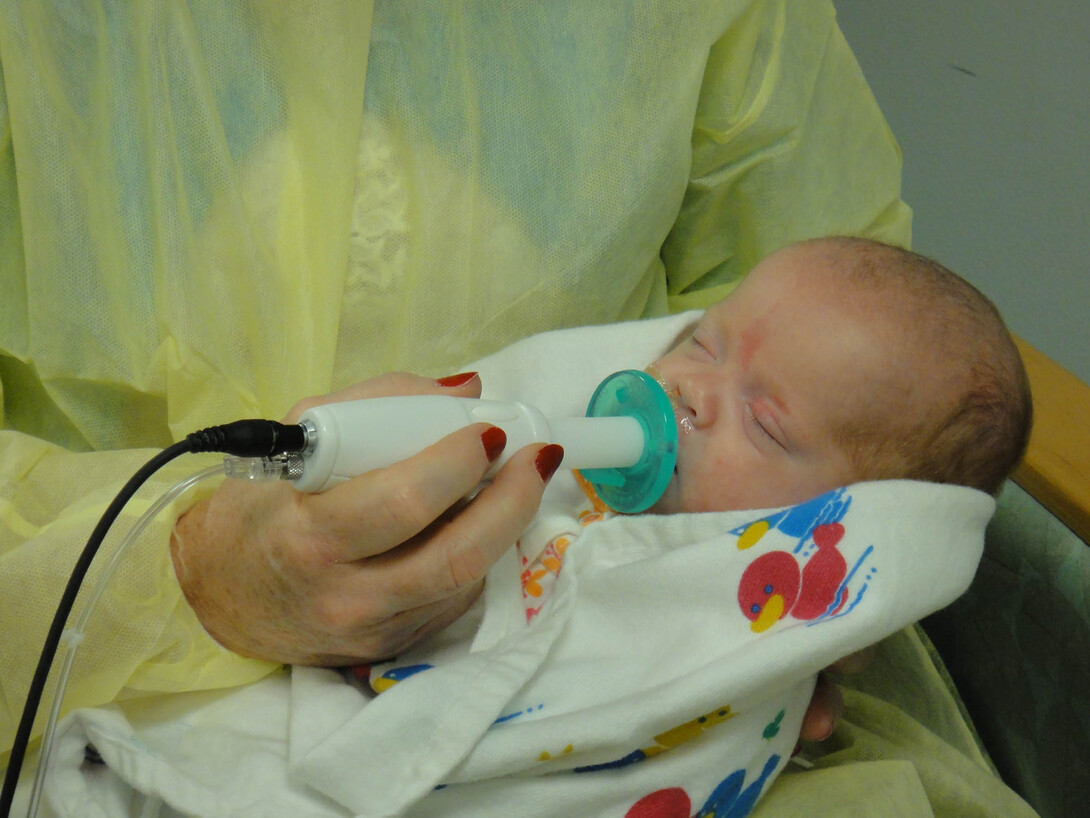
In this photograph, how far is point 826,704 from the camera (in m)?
0.87

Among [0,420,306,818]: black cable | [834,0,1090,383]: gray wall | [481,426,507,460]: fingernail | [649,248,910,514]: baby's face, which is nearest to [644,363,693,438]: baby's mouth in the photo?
[649,248,910,514]: baby's face

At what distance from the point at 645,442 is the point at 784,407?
135 millimetres

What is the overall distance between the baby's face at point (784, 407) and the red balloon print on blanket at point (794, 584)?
0.09 m

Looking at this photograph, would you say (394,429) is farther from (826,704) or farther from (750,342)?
(826,704)

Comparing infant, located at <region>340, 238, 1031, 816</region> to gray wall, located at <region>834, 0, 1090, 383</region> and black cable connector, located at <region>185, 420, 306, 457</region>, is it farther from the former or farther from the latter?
gray wall, located at <region>834, 0, 1090, 383</region>

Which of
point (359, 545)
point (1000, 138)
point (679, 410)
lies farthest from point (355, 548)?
point (1000, 138)

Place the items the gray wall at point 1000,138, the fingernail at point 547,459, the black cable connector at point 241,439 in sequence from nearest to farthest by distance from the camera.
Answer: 1. the black cable connector at point 241,439
2. the fingernail at point 547,459
3. the gray wall at point 1000,138

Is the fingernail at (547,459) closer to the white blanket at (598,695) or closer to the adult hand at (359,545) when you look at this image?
the adult hand at (359,545)

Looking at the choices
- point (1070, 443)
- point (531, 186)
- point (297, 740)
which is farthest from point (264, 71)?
point (1070, 443)

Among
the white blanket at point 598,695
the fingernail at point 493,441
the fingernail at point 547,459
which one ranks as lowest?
the white blanket at point 598,695

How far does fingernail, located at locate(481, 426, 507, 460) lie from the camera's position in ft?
2.14

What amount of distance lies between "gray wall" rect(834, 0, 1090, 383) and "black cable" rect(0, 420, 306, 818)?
5.00ft

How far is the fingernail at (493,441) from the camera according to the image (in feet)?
2.14

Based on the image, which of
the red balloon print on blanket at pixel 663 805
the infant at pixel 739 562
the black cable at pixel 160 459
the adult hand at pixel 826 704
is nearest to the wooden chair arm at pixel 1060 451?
the infant at pixel 739 562
